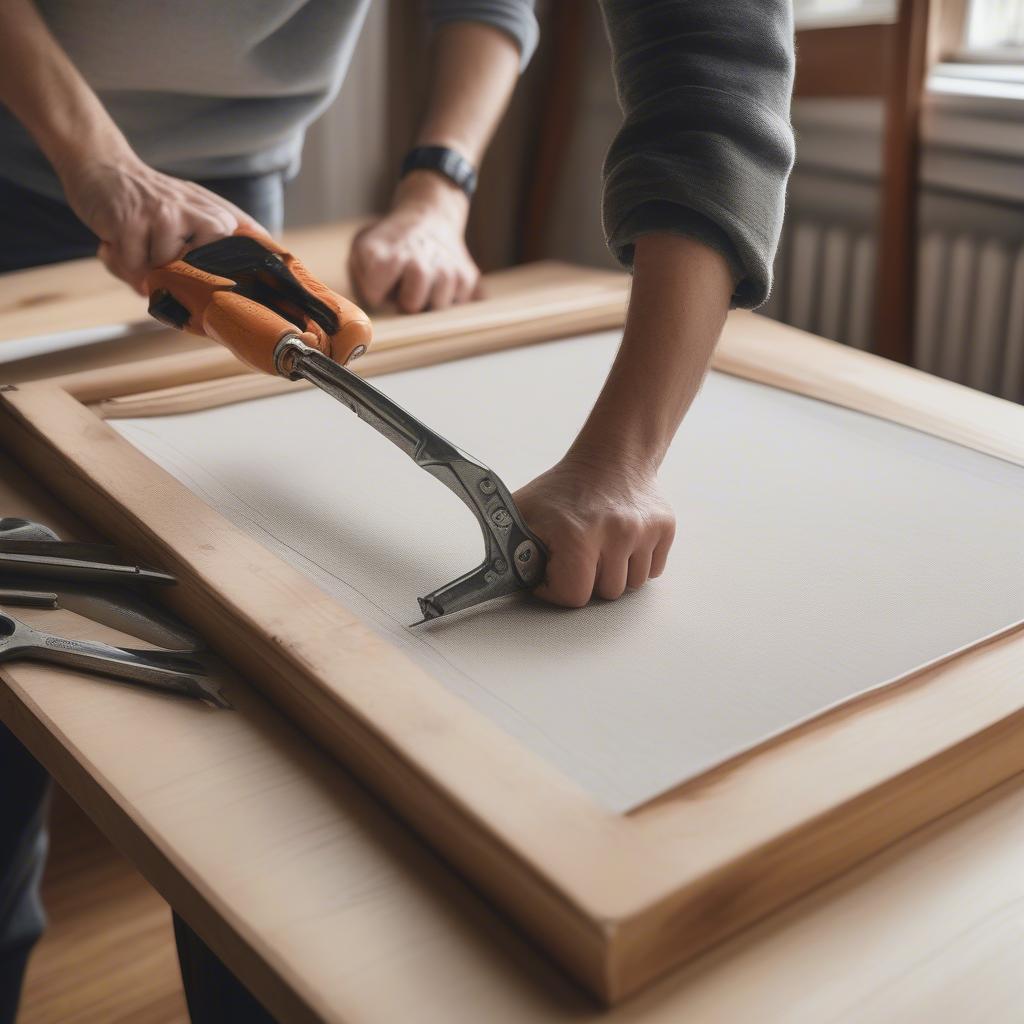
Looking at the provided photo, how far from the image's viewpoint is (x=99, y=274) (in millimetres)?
1175

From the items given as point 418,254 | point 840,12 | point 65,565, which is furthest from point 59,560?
point 840,12

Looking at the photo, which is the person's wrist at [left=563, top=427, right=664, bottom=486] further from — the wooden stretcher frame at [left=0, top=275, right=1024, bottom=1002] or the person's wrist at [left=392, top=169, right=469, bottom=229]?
the person's wrist at [left=392, top=169, right=469, bottom=229]

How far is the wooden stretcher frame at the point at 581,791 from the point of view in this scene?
39 centimetres

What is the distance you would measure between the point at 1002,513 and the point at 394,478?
0.38 metres

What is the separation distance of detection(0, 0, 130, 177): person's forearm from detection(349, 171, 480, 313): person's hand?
27cm

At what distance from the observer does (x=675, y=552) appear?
641 mm

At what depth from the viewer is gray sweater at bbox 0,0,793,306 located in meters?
0.60

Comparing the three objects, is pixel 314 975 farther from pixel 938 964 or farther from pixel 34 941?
pixel 34 941

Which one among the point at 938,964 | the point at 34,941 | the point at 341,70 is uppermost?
the point at 341,70

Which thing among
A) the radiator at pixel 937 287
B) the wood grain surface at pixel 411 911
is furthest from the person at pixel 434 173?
the radiator at pixel 937 287

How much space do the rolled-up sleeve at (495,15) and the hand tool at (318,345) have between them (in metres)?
0.55

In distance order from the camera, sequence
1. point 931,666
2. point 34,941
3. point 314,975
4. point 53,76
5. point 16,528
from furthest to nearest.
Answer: point 34,941
point 53,76
point 16,528
point 931,666
point 314,975

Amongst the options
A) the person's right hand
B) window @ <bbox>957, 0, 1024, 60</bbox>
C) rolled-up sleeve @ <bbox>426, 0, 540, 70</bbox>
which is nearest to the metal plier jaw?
the person's right hand

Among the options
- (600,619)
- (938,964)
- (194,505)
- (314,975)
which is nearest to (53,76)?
(194,505)
